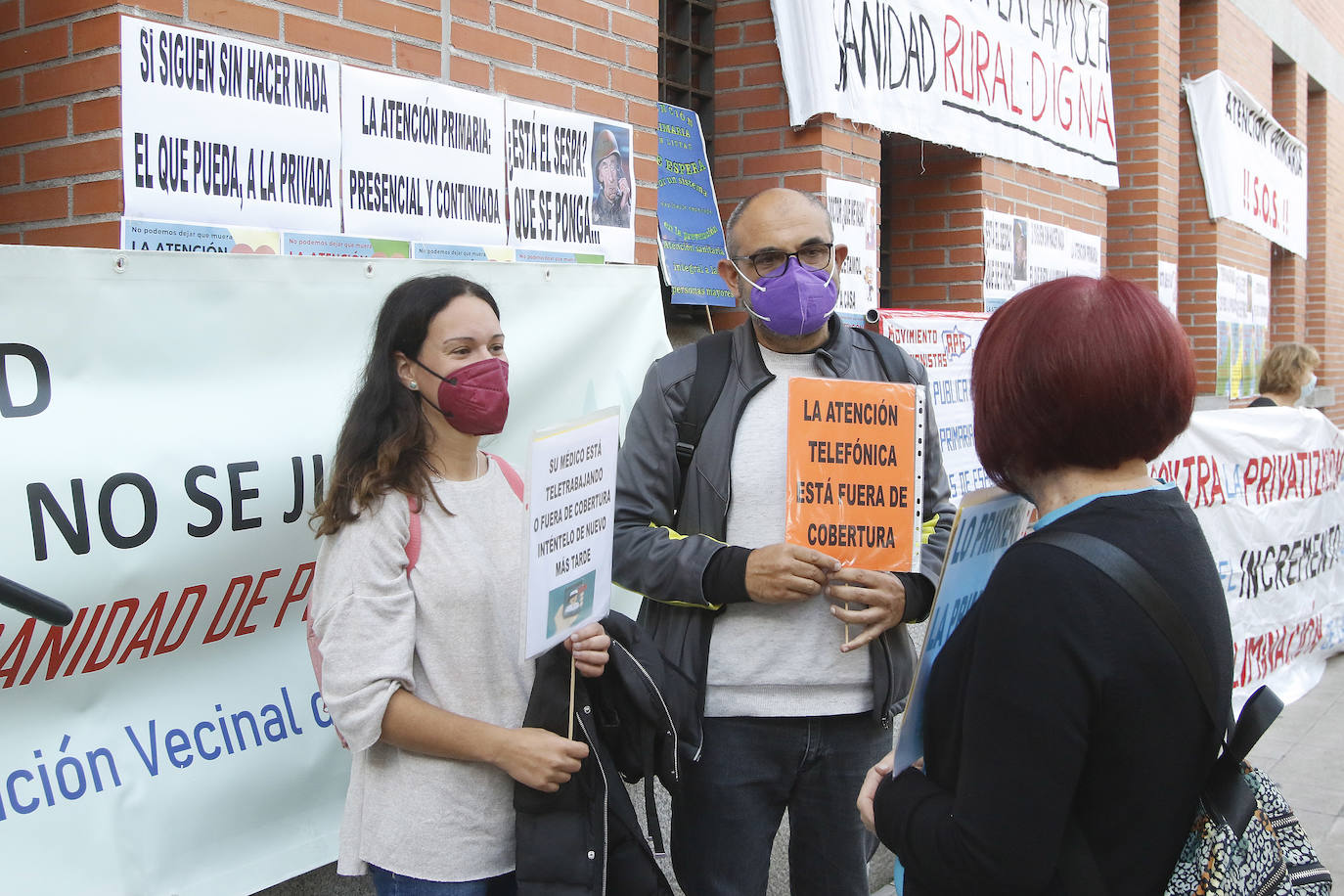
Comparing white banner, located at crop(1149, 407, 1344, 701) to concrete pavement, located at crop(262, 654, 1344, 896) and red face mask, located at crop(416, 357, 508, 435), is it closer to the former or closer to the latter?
concrete pavement, located at crop(262, 654, 1344, 896)

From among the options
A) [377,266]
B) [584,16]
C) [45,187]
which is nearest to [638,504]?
[377,266]

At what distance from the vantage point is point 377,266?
2801 millimetres

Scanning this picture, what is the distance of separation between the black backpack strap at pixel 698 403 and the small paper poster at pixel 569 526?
44 cm

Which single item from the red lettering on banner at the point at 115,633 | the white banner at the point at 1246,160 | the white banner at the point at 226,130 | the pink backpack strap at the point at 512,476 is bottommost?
the red lettering on banner at the point at 115,633

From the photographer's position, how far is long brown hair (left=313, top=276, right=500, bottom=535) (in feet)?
6.84

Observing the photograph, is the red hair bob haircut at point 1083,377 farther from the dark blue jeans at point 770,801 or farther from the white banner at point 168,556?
the white banner at point 168,556

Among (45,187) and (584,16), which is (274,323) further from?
(584,16)

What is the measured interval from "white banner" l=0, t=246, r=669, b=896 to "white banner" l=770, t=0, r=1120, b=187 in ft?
9.14

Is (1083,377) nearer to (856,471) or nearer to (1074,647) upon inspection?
(1074,647)

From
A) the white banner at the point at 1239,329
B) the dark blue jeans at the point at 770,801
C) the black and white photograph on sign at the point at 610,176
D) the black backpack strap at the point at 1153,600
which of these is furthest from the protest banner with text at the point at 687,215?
Answer: the white banner at the point at 1239,329

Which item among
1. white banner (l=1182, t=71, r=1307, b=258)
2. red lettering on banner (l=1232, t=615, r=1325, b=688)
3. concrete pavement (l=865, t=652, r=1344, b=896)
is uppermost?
white banner (l=1182, t=71, r=1307, b=258)

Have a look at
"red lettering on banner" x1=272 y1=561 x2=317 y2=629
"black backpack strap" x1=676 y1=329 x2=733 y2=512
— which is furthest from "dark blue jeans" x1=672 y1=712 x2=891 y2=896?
"red lettering on banner" x1=272 y1=561 x2=317 y2=629

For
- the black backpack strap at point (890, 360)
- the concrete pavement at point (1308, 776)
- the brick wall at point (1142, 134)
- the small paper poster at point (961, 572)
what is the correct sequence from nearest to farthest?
the small paper poster at point (961, 572), the black backpack strap at point (890, 360), the concrete pavement at point (1308, 776), the brick wall at point (1142, 134)

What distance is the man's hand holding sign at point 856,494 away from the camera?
2566 mm
